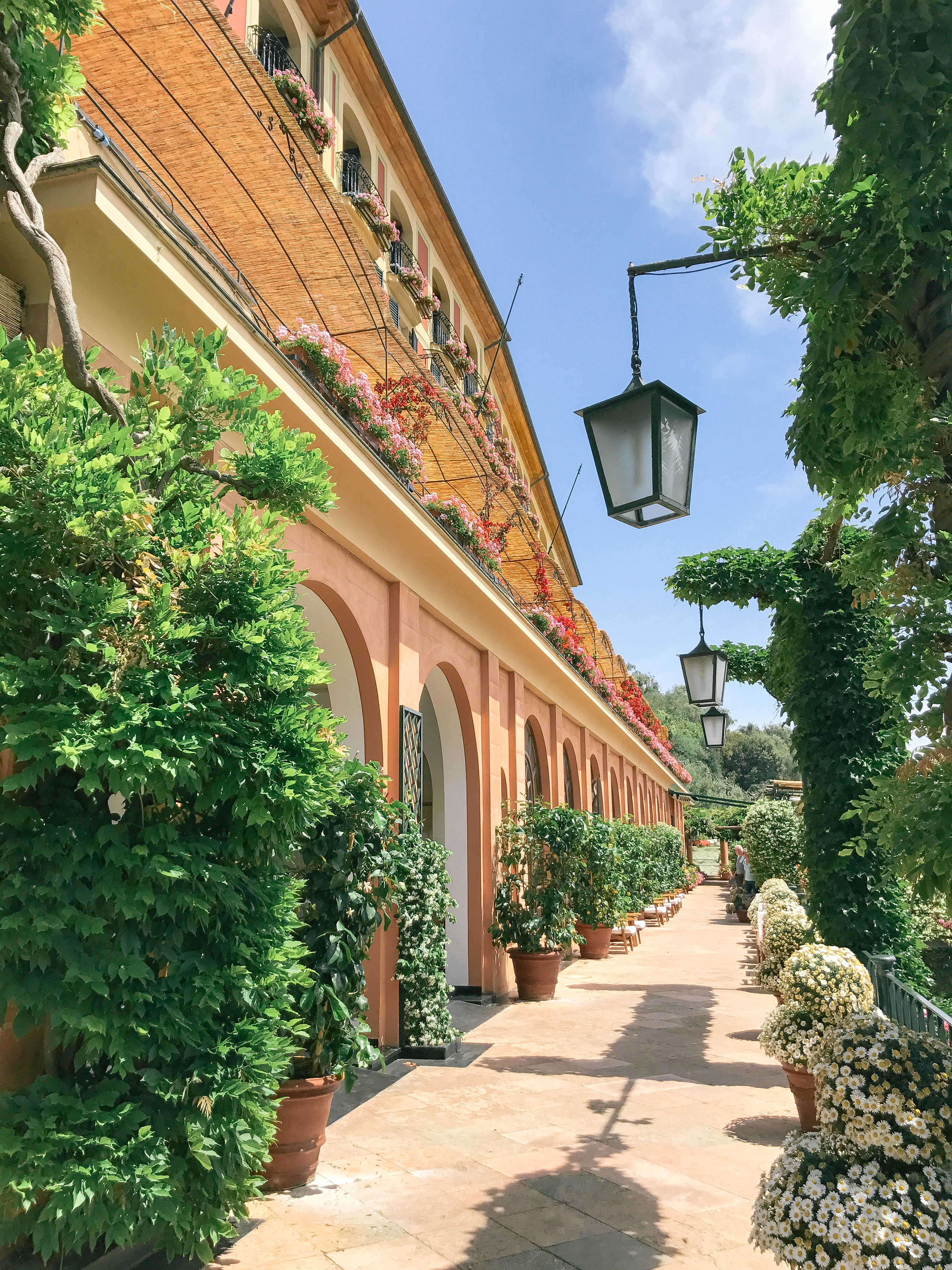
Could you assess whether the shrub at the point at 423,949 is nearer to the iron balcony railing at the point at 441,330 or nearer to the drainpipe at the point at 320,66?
the drainpipe at the point at 320,66

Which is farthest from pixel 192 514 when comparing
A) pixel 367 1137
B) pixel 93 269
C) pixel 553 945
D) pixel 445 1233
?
pixel 553 945

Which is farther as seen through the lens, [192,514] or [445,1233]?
[445,1233]

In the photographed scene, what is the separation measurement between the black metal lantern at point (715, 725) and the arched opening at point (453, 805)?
4277 mm

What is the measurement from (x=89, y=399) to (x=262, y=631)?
100cm

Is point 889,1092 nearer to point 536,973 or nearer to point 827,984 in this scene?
point 827,984

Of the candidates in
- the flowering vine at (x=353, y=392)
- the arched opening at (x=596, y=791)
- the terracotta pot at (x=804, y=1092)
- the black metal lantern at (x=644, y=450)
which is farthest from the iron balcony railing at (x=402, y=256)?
the terracotta pot at (x=804, y=1092)

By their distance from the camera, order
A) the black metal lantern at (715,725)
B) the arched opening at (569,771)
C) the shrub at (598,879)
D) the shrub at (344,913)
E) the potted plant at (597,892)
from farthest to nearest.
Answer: the arched opening at (569,771) → the black metal lantern at (715,725) → the potted plant at (597,892) → the shrub at (598,879) → the shrub at (344,913)

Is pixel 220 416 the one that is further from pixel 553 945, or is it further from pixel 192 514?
pixel 553 945

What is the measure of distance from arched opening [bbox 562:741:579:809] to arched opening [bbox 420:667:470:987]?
6.22m

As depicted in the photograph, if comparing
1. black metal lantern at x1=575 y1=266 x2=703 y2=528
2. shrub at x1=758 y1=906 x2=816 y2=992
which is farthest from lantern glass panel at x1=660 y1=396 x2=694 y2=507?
shrub at x1=758 y1=906 x2=816 y2=992

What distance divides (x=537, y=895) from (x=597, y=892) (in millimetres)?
2324

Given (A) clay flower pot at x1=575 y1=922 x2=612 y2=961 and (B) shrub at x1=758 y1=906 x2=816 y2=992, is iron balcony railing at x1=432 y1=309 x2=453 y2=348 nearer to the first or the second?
(A) clay flower pot at x1=575 y1=922 x2=612 y2=961

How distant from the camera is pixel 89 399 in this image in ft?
10.0

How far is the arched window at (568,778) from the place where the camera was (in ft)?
55.9
